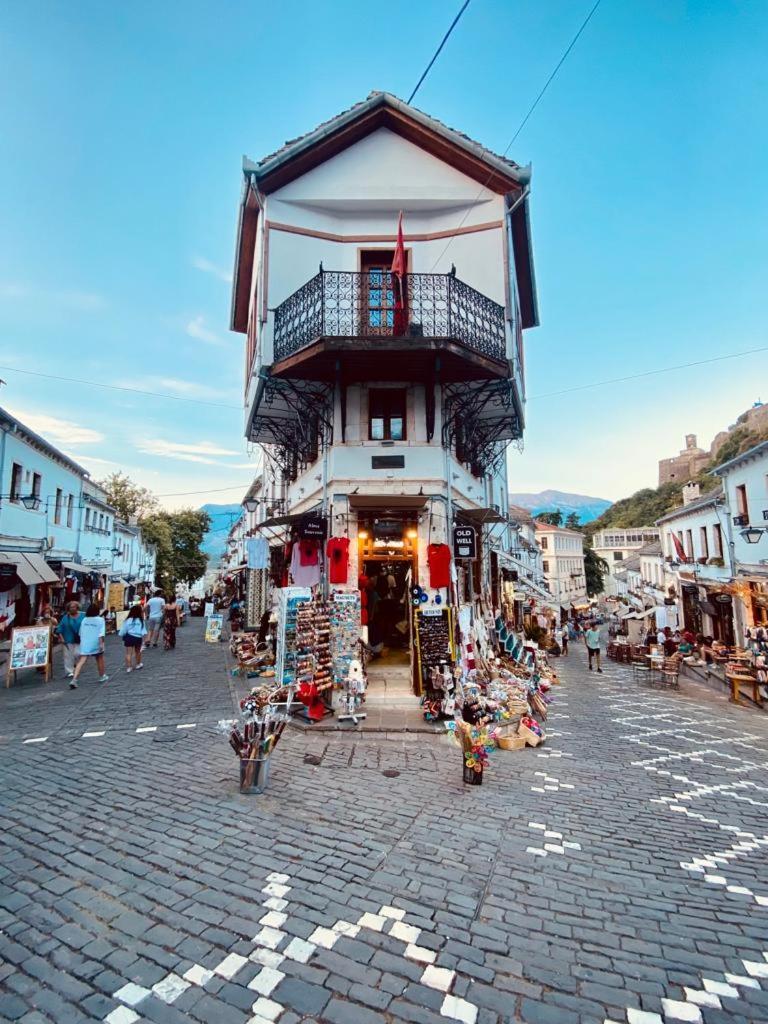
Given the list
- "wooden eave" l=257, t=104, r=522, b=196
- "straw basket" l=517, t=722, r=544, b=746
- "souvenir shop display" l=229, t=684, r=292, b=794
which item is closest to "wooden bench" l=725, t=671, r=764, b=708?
"straw basket" l=517, t=722, r=544, b=746

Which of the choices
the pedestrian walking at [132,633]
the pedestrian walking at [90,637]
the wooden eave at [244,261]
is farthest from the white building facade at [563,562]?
the pedestrian walking at [90,637]

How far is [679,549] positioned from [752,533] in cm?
1047

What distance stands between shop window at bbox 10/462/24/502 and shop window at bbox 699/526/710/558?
1314 inches

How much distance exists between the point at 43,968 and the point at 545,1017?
329 centimetres

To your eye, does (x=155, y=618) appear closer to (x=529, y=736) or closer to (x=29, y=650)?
(x=29, y=650)

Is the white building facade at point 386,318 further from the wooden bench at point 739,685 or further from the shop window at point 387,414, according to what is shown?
the wooden bench at point 739,685

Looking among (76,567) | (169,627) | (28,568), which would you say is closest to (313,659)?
(169,627)

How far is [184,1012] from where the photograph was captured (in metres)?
3.05

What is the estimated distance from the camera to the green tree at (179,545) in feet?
170

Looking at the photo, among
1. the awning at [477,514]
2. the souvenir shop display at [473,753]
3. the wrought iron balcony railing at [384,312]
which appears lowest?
the souvenir shop display at [473,753]

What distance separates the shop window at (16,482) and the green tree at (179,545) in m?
30.5

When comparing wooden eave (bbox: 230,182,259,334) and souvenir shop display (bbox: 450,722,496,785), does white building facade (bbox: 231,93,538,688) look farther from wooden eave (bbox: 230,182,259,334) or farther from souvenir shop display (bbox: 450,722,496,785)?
souvenir shop display (bbox: 450,722,496,785)

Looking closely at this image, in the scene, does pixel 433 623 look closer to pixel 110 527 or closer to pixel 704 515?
pixel 704 515

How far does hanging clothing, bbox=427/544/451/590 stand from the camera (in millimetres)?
11086
